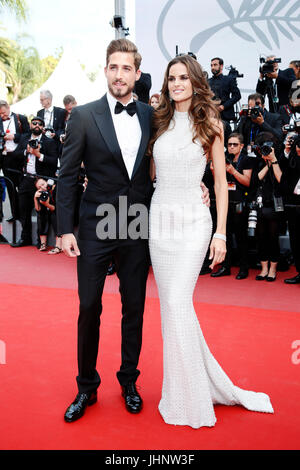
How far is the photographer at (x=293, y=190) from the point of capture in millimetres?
5070

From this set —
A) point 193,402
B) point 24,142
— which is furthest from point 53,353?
point 24,142

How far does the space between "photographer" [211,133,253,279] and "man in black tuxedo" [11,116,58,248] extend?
2617 mm

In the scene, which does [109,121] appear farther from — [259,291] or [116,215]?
[259,291]

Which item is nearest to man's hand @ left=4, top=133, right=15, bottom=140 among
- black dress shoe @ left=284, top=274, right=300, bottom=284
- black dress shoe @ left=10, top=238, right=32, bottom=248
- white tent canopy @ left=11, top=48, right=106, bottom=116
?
black dress shoe @ left=10, top=238, right=32, bottom=248

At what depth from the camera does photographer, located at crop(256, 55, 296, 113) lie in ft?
20.4

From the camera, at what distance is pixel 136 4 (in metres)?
7.67

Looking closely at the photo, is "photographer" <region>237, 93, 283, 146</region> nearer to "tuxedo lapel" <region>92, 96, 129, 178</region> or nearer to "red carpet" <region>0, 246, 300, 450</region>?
"red carpet" <region>0, 246, 300, 450</region>

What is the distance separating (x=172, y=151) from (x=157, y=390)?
1.28 metres

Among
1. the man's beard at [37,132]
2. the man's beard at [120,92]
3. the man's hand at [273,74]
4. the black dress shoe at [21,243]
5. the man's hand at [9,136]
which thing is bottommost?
the black dress shoe at [21,243]

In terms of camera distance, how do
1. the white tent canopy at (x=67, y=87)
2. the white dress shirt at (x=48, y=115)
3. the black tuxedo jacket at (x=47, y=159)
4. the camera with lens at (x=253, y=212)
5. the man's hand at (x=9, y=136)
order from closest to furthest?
the camera with lens at (x=253, y=212)
the black tuxedo jacket at (x=47, y=159)
the man's hand at (x=9, y=136)
the white dress shirt at (x=48, y=115)
the white tent canopy at (x=67, y=87)

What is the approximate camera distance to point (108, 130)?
2.20 m

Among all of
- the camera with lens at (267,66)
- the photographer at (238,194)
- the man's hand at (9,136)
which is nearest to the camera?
the photographer at (238,194)

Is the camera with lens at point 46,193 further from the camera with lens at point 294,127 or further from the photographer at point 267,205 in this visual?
the camera with lens at point 294,127
